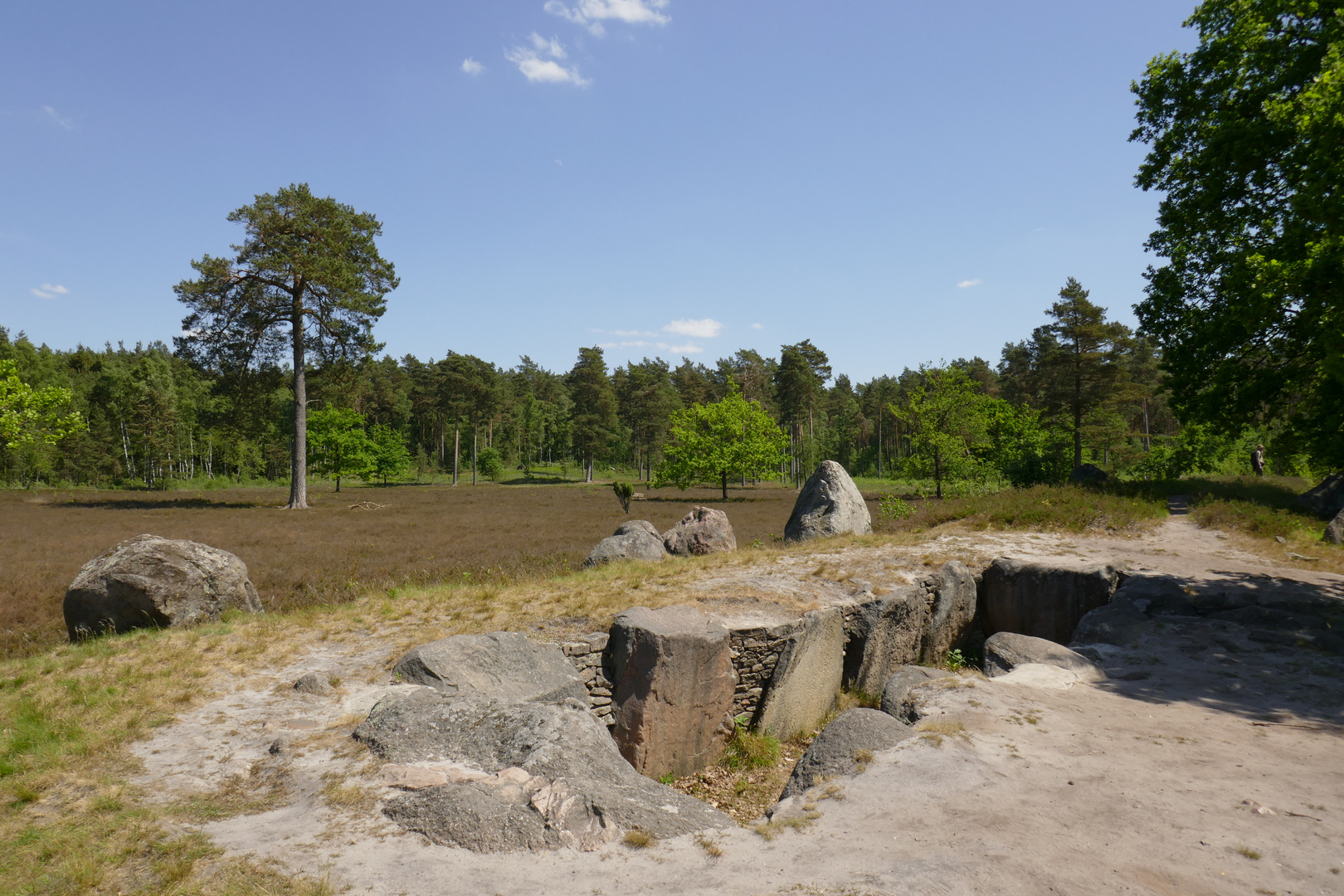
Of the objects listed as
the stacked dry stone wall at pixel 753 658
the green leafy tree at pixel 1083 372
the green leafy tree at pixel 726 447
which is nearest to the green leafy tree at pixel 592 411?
the green leafy tree at pixel 726 447

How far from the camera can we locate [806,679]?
10430 millimetres

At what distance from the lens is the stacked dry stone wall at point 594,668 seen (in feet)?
28.3

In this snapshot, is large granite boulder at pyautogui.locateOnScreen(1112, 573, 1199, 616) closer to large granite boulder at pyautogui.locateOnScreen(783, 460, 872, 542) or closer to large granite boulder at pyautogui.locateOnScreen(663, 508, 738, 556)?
large granite boulder at pyautogui.locateOnScreen(783, 460, 872, 542)

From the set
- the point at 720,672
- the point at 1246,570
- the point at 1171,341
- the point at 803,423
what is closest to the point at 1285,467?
the point at 1171,341

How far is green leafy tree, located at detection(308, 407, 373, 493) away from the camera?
53.4 meters

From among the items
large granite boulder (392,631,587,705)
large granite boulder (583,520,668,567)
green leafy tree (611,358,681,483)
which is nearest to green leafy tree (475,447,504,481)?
green leafy tree (611,358,681,483)

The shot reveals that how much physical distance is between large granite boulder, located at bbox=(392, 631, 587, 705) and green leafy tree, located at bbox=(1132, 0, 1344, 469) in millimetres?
10945

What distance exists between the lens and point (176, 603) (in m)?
9.90

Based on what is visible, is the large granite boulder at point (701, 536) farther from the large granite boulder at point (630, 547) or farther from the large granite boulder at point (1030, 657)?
the large granite boulder at point (1030, 657)

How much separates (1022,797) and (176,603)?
11287 mm

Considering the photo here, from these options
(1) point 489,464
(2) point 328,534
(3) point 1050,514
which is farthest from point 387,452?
(3) point 1050,514

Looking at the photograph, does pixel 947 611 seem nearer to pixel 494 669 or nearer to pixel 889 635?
pixel 889 635

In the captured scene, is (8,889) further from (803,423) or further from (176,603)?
(803,423)

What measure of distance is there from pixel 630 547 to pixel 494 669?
357 inches
